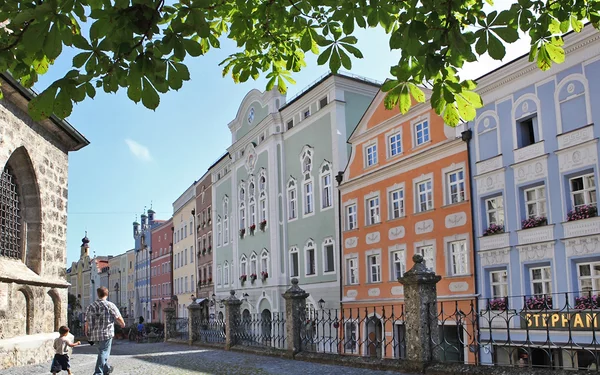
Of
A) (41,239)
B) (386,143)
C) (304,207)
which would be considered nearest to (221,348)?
(41,239)

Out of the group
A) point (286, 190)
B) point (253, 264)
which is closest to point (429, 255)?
point (286, 190)

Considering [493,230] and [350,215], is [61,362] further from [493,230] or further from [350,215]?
[350,215]

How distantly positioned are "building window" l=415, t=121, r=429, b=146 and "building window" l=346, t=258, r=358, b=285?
6.82 metres

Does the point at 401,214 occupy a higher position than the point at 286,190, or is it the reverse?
the point at 286,190

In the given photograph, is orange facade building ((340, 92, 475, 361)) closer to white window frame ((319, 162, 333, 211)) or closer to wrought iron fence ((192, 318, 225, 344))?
white window frame ((319, 162, 333, 211))

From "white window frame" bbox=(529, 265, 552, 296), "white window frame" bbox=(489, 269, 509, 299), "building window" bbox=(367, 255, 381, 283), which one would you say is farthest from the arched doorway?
"white window frame" bbox=(529, 265, 552, 296)

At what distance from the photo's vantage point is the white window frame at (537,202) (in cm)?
2091

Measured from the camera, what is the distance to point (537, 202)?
A: 832 inches

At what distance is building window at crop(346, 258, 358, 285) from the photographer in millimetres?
29758

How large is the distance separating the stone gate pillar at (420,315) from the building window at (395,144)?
57.3ft

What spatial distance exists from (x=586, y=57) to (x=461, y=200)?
22.2 ft

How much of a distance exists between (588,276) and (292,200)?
65.7 feet

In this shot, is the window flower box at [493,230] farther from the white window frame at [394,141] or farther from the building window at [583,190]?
the white window frame at [394,141]

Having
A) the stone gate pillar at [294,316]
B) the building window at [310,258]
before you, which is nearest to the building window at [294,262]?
the building window at [310,258]
